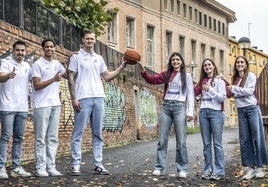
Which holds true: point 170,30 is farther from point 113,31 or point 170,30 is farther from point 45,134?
point 45,134

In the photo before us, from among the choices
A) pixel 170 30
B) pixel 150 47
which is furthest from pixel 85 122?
pixel 170 30

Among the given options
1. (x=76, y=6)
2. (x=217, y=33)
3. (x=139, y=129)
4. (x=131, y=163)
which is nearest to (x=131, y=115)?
(x=139, y=129)

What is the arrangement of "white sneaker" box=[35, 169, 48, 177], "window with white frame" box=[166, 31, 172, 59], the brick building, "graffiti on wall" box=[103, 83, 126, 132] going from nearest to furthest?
1. "white sneaker" box=[35, 169, 48, 177]
2. the brick building
3. "graffiti on wall" box=[103, 83, 126, 132]
4. "window with white frame" box=[166, 31, 172, 59]

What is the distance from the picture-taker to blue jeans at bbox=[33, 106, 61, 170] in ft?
31.0

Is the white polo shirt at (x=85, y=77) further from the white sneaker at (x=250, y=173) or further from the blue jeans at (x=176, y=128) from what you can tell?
the white sneaker at (x=250, y=173)

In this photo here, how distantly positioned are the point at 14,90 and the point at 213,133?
10.6 feet

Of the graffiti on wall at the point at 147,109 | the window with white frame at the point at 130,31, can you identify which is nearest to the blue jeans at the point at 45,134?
the graffiti on wall at the point at 147,109

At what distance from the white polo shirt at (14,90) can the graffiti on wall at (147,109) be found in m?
20.2

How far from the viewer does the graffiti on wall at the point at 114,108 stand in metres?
21.7

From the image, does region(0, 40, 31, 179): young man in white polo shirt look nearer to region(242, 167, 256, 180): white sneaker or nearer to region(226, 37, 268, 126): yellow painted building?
region(242, 167, 256, 180): white sneaker

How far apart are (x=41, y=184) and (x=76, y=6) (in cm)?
1132

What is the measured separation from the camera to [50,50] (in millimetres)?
9586

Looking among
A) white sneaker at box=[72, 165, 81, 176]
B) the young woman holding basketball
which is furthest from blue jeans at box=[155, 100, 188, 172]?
white sneaker at box=[72, 165, 81, 176]

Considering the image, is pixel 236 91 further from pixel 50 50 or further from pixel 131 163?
pixel 131 163
